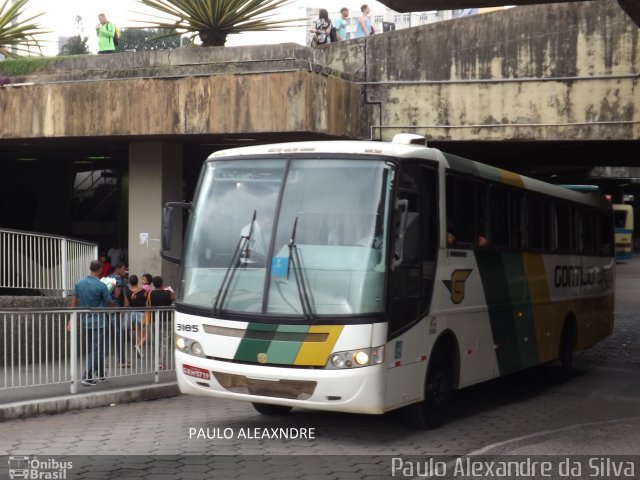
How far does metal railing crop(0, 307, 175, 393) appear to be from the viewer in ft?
38.1

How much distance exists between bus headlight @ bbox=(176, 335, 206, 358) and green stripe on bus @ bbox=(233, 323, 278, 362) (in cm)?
48

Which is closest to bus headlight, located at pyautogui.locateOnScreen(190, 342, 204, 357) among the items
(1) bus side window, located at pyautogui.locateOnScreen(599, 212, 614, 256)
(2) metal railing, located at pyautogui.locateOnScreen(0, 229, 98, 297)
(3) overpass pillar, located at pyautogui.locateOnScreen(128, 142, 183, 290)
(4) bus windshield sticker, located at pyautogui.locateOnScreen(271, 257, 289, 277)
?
(4) bus windshield sticker, located at pyautogui.locateOnScreen(271, 257, 289, 277)

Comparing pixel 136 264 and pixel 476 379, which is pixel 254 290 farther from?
pixel 136 264

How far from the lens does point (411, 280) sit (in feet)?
31.8

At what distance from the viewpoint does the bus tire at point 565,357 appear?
50.1 feet

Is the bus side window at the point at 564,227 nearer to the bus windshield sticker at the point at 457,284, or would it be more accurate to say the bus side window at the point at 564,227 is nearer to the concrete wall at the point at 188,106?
the bus windshield sticker at the point at 457,284

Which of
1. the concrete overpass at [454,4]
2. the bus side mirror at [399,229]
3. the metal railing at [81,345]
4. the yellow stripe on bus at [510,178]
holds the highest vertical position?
the concrete overpass at [454,4]

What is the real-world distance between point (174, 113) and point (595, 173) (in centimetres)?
2240

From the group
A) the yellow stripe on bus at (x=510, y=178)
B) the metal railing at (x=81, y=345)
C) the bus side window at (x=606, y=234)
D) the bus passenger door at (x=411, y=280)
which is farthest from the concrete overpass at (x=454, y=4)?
the metal railing at (x=81, y=345)

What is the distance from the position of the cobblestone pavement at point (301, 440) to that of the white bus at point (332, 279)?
43cm

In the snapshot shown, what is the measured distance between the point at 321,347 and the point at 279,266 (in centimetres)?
87

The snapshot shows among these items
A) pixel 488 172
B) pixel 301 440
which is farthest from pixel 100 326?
pixel 488 172

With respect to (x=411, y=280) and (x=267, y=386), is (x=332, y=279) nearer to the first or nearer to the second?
(x=411, y=280)

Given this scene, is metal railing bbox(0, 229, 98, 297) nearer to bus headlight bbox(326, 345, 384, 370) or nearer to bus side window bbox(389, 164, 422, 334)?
bus side window bbox(389, 164, 422, 334)
